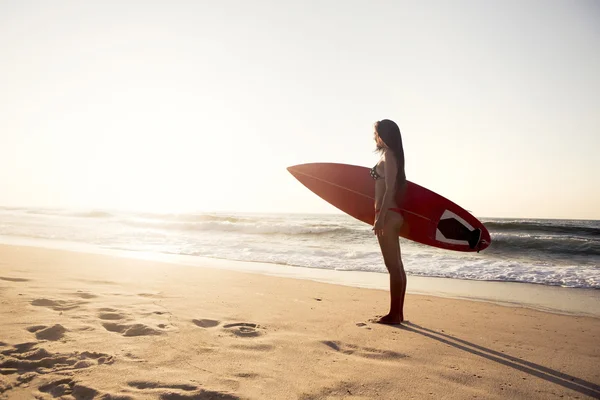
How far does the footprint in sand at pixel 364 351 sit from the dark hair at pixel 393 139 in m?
1.63


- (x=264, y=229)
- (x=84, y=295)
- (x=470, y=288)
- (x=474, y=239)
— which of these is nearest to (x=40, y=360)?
(x=84, y=295)

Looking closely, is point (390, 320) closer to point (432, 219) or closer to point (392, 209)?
point (392, 209)

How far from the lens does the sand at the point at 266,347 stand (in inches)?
86.6

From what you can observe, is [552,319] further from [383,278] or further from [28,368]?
[28,368]

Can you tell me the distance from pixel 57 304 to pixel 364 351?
2763mm

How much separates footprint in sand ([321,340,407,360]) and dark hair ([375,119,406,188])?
1.63 metres

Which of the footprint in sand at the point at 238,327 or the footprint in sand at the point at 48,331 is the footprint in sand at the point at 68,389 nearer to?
the footprint in sand at the point at 48,331

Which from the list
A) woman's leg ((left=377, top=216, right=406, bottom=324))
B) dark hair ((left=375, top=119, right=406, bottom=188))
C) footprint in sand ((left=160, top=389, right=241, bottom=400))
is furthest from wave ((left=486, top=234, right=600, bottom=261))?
footprint in sand ((left=160, top=389, right=241, bottom=400))

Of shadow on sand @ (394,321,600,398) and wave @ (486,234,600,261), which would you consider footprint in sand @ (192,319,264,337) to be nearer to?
shadow on sand @ (394,321,600,398)

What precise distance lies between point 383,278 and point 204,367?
17.3 feet

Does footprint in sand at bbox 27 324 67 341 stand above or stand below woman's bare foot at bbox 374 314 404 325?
above

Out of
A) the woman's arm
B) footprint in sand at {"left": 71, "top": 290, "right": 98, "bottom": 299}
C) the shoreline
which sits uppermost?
the woman's arm

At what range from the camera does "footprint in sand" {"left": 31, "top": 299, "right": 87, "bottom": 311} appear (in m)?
3.50

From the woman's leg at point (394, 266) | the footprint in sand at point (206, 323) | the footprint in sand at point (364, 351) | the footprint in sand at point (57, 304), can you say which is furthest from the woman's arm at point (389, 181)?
the footprint in sand at point (57, 304)
